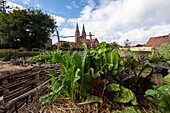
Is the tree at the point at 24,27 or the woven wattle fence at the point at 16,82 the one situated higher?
the tree at the point at 24,27

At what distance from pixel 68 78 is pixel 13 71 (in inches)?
42.9

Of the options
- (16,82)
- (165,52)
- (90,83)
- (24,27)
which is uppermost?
(24,27)

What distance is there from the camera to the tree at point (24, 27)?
42.6 ft

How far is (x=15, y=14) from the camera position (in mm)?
13305

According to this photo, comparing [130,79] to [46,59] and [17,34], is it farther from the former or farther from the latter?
[17,34]

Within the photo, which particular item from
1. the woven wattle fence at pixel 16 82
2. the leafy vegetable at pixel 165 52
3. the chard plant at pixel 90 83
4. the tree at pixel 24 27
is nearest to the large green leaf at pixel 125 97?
the chard plant at pixel 90 83

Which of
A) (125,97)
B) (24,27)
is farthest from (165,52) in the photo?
(24,27)

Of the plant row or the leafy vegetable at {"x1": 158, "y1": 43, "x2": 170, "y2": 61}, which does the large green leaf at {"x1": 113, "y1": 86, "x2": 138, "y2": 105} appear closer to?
the plant row

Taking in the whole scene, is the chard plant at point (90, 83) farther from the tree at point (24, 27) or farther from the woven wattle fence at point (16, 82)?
the tree at point (24, 27)

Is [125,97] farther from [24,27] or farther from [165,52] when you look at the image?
[24,27]

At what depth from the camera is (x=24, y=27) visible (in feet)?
46.2

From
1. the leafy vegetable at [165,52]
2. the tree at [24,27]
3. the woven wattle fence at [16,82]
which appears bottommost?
the woven wattle fence at [16,82]

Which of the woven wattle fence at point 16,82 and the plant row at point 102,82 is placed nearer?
the plant row at point 102,82

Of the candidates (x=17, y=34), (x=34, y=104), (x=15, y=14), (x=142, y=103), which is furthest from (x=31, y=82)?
(x=15, y=14)
